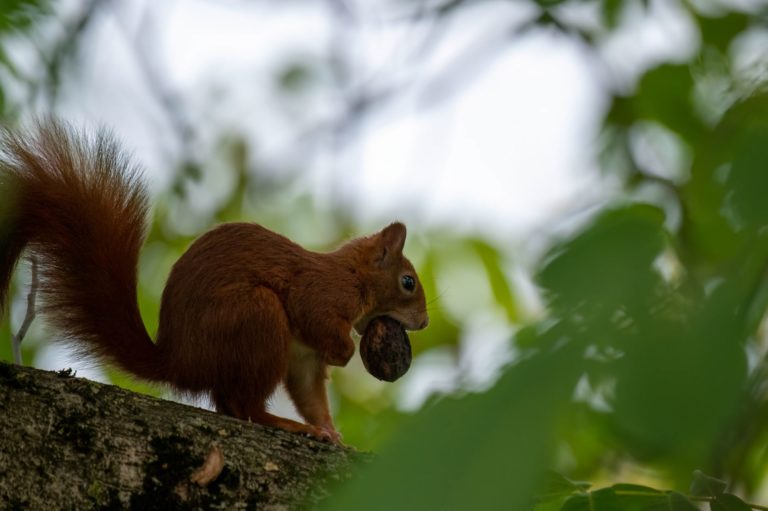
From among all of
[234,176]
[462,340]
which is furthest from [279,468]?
[234,176]

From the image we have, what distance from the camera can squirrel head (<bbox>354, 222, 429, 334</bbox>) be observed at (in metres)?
2.90

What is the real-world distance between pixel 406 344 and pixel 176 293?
0.82m

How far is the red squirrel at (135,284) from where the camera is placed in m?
1.96

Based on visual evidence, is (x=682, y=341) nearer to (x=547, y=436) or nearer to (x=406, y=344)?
(x=547, y=436)

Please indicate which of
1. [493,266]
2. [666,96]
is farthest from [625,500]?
[493,266]

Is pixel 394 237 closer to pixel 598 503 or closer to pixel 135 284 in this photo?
pixel 135 284

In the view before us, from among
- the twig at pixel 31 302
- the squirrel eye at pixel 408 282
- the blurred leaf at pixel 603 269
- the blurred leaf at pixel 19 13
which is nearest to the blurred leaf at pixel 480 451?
the blurred leaf at pixel 603 269

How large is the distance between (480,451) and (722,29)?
1249mm

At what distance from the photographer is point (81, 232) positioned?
2.09m

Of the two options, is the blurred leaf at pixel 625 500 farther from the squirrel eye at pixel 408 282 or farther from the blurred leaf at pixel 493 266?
the blurred leaf at pixel 493 266

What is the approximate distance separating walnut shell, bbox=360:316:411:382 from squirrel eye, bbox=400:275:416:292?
0.52ft

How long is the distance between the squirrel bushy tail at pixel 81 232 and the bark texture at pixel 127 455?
0.45 metres

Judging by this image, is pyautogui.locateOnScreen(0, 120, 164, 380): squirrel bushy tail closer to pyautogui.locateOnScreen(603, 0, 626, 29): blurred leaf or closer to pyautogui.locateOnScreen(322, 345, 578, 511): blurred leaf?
pyautogui.locateOnScreen(603, 0, 626, 29): blurred leaf

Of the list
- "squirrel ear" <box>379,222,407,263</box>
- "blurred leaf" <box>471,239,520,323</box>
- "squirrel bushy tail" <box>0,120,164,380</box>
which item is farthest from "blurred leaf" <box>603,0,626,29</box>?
"blurred leaf" <box>471,239,520,323</box>
